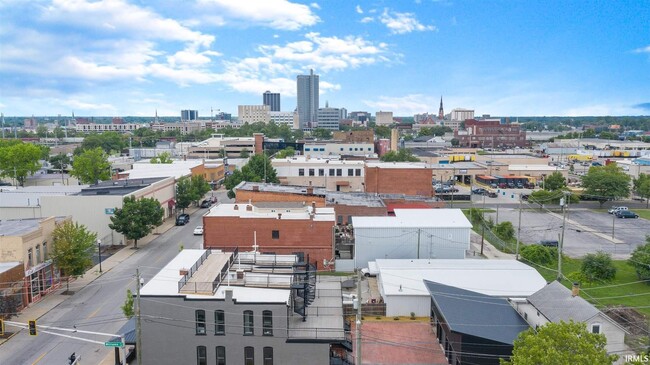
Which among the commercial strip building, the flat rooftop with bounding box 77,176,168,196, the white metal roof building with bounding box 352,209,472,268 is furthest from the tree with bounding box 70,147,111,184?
the commercial strip building

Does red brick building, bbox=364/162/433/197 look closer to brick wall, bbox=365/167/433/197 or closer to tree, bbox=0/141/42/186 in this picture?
brick wall, bbox=365/167/433/197

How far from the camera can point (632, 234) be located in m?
50.1

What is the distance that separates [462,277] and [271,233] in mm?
14463

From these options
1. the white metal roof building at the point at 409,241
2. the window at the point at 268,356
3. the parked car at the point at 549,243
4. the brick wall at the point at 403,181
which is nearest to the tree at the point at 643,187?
the brick wall at the point at 403,181

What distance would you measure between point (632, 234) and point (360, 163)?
112 ft

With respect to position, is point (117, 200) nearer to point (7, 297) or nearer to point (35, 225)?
point (35, 225)

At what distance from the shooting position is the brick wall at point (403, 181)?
61.7 metres

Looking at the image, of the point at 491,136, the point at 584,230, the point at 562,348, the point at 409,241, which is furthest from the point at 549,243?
the point at 491,136

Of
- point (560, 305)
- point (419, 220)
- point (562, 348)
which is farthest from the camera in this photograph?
point (419, 220)

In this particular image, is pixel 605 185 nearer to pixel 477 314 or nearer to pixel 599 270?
pixel 599 270

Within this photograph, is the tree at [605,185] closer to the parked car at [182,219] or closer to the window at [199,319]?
the parked car at [182,219]

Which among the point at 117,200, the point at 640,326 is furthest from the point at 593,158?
the point at 117,200

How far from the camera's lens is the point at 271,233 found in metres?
36.4

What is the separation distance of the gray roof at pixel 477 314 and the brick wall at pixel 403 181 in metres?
34.7
